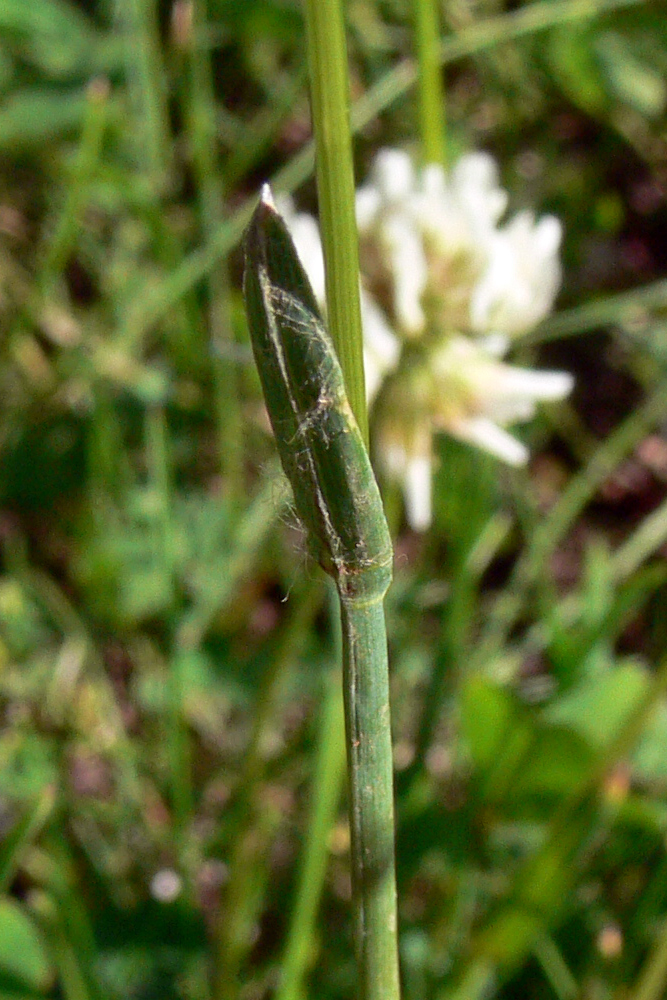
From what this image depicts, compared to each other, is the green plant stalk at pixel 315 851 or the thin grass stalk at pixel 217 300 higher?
the thin grass stalk at pixel 217 300

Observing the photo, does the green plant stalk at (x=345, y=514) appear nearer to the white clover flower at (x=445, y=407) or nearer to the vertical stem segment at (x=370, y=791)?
the vertical stem segment at (x=370, y=791)

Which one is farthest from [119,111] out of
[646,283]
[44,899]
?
[44,899]

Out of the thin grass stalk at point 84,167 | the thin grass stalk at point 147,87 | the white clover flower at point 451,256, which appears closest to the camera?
the white clover flower at point 451,256

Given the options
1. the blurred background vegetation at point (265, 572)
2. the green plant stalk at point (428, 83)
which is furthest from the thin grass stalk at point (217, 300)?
the green plant stalk at point (428, 83)

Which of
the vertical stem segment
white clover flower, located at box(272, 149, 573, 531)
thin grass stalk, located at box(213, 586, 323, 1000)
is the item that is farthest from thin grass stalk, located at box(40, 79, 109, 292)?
the vertical stem segment

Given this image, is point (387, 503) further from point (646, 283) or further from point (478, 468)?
point (646, 283)

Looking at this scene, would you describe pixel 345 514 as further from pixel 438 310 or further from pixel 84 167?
pixel 84 167

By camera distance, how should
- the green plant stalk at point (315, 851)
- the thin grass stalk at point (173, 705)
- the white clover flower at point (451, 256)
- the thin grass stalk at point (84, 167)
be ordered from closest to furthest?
the green plant stalk at point (315, 851)
the white clover flower at point (451, 256)
the thin grass stalk at point (173, 705)
the thin grass stalk at point (84, 167)
